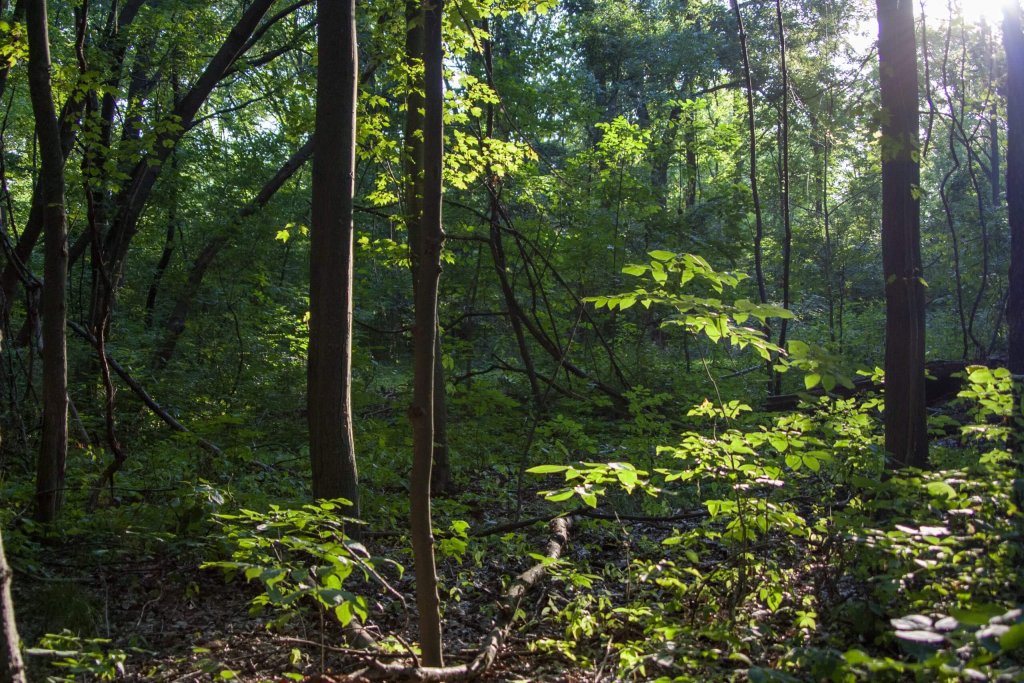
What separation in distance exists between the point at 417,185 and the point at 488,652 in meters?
4.28

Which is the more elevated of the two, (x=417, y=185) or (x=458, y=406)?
(x=417, y=185)

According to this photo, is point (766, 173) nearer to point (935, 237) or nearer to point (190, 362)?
point (935, 237)

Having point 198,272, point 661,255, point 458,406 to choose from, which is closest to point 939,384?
point 458,406

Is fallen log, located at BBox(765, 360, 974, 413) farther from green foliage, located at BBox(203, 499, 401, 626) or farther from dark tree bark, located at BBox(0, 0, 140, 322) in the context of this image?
dark tree bark, located at BBox(0, 0, 140, 322)

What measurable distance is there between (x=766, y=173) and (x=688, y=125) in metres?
6.01

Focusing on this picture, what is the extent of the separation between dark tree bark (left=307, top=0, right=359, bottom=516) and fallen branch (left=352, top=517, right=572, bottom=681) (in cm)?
102

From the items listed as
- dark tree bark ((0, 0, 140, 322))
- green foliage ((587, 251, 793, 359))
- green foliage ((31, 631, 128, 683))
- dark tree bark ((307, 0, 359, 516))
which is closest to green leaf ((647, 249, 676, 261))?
green foliage ((587, 251, 793, 359))

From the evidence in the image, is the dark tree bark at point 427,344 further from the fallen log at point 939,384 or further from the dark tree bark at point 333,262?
the fallen log at point 939,384

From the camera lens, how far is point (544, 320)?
36.2ft

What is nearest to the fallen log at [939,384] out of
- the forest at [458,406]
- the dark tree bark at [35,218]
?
the forest at [458,406]

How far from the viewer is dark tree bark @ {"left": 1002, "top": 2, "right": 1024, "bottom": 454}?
8555 mm

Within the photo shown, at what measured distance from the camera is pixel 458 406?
34.0 ft

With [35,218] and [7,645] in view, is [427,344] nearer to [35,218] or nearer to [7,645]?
[7,645]

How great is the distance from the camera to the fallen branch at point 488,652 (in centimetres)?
290
